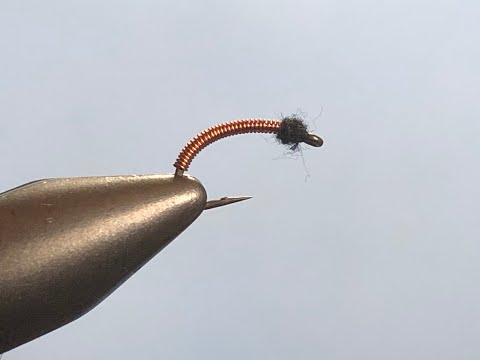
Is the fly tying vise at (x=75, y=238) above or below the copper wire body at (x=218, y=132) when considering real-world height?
below

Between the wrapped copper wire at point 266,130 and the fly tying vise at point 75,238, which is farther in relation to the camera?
Answer: the wrapped copper wire at point 266,130

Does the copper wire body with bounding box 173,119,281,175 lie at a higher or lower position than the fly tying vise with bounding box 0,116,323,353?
higher

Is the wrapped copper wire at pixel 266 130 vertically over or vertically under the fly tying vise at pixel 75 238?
over

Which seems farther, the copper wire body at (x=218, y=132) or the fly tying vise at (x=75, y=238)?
the copper wire body at (x=218, y=132)

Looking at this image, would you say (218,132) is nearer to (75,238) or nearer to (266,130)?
(266,130)

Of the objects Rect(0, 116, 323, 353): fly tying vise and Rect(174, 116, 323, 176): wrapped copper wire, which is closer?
Rect(0, 116, 323, 353): fly tying vise
